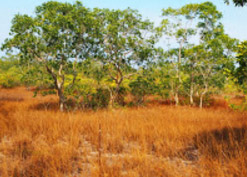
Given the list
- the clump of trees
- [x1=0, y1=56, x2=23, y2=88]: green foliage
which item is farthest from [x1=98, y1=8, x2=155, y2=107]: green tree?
[x1=0, y1=56, x2=23, y2=88]: green foliage

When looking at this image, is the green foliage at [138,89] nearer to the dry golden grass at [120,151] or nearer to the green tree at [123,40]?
the green tree at [123,40]

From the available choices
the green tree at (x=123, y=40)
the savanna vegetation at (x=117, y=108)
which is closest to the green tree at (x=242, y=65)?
the savanna vegetation at (x=117, y=108)

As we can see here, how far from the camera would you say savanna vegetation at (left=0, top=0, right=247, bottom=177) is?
135 inches

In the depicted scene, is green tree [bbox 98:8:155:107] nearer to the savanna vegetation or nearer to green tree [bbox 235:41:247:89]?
the savanna vegetation

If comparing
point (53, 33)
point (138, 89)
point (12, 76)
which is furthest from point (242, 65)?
point (12, 76)

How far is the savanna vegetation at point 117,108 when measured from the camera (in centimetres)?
343

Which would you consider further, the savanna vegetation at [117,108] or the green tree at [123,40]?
the green tree at [123,40]

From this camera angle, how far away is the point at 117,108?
11586mm

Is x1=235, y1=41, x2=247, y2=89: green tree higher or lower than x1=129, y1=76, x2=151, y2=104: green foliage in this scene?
higher

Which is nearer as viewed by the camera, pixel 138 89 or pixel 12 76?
pixel 138 89

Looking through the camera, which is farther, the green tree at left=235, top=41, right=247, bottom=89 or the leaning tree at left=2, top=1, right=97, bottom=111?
the leaning tree at left=2, top=1, right=97, bottom=111

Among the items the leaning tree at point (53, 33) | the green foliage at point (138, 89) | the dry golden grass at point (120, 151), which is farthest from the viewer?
the green foliage at point (138, 89)

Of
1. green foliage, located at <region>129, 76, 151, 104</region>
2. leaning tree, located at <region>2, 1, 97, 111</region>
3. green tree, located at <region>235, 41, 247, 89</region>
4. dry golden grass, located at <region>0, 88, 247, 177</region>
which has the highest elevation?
leaning tree, located at <region>2, 1, 97, 111</region>

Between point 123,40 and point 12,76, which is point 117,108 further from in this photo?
point 12,76
